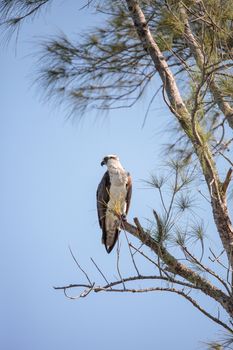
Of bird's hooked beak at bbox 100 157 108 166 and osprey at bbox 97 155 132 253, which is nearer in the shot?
osprey at bbox 97 155 132 253

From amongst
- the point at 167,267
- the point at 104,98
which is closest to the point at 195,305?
the point at 167,267

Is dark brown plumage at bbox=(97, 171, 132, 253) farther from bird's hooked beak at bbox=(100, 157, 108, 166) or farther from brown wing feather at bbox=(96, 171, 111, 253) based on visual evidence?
bird's hooked beak at bbox=(100, 157, 108, 166)

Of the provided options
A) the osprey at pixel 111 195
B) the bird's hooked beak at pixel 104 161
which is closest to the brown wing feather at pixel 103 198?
the osprey at pixel 111 195

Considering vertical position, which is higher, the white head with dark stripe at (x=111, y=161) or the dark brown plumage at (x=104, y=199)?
the white head with dark stripe at (x=111, y=161)

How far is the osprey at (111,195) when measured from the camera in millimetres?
4336

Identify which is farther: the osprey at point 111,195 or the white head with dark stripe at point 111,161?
the white head with dark stripe at point 111,161

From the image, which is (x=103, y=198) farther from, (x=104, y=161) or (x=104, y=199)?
(x=104, y=161)

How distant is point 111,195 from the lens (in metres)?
4.36

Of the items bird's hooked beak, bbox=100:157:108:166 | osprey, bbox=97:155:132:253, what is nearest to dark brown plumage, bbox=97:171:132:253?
osprey, bbox=97:155:132:253

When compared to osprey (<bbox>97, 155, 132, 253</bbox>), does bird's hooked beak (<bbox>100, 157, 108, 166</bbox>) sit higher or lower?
higher

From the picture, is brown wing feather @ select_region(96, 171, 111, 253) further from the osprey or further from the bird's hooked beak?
the bird's hooked beak

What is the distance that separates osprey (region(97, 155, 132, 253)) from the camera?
4336 millimetres

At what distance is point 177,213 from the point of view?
2.62m

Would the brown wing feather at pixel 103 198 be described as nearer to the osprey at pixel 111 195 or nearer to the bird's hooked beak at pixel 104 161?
the osprey at pixel 111 195
